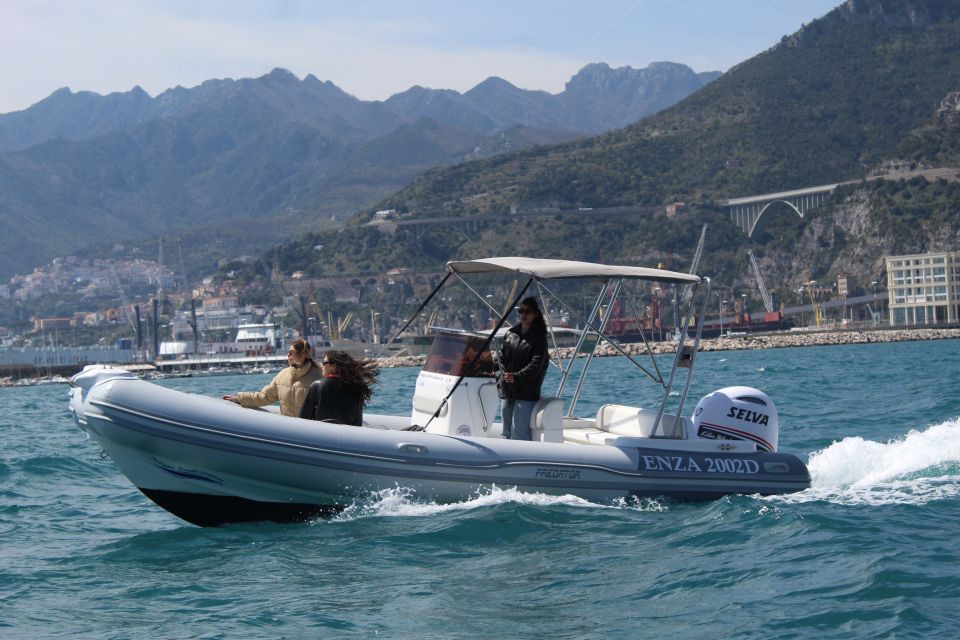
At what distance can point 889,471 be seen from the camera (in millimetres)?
11789

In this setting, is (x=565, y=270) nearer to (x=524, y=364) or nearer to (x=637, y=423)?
(x=524, y=364)

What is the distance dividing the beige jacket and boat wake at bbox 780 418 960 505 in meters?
4.13

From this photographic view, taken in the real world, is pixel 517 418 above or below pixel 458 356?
below

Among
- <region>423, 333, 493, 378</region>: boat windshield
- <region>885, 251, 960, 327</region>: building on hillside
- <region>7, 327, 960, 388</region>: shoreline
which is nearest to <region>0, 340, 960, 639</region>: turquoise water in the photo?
<region>423, 333, 493, 378</region>: boat windshield

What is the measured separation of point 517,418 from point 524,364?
520 millimetres

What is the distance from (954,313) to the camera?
348 ft

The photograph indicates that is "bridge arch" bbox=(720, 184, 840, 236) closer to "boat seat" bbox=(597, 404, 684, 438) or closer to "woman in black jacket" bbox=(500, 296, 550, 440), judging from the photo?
"boat seat" bbox=(597, 404, 684, 438)

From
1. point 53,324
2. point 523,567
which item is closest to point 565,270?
point 523,567

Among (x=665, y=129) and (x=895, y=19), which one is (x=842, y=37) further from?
(x=665, y=129)

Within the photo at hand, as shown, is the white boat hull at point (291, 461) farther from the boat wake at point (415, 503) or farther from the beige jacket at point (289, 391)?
the beige jacket at point (289, 391)

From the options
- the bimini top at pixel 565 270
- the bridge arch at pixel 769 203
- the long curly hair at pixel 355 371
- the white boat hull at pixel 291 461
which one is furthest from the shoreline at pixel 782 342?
the long curly hair at pixel 355 371

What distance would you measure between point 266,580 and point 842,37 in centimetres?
16183

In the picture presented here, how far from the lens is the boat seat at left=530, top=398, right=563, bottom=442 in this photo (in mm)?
10375

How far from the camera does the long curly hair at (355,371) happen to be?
9.95m
